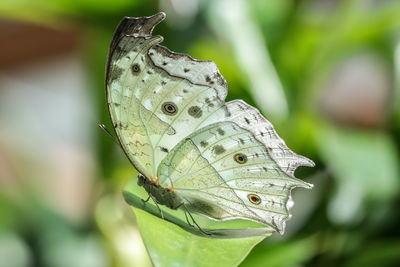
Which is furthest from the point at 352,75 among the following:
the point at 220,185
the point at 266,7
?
the point at 220,185

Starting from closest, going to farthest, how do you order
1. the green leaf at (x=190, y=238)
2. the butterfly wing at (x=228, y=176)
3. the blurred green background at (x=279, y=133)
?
the green leaf at (x=190, y=238) < the butterfly wing at (x=228, y=176) < the blurred green background at (x=279, y=133)

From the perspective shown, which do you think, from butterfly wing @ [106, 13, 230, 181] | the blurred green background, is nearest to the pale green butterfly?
butterfly wing @ [106, 13, 230, 181]

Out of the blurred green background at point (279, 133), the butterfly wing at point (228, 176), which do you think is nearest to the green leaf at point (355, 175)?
the blurred green background at point (279, 133)

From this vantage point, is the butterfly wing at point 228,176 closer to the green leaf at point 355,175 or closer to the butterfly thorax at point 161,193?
the butterfly thorax at point 161,193

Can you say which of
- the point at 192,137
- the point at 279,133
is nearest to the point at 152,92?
the point at 192,137

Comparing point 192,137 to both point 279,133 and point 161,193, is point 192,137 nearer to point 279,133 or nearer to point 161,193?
point 161,193

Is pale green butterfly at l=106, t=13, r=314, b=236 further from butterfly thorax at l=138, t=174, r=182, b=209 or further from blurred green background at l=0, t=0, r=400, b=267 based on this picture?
blurred green background at l=0, t=0, r=400, b=267
